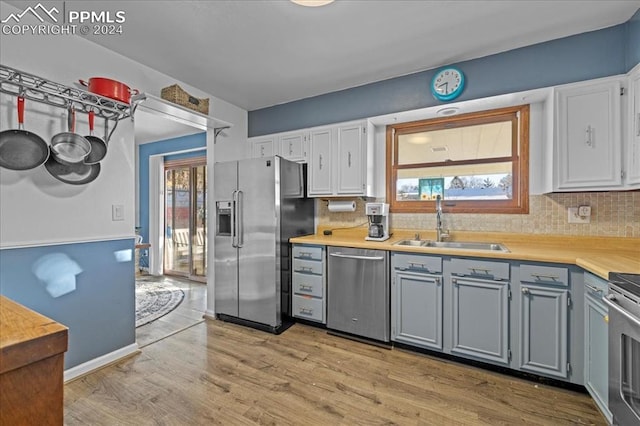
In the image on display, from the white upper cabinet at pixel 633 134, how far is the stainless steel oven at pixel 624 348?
0.93m

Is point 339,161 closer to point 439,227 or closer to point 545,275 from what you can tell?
point 439,227

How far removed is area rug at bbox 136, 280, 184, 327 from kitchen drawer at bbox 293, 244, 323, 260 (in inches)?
71.7

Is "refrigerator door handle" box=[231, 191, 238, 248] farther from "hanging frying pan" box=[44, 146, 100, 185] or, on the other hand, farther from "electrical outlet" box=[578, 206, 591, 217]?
"electrical outlet" box=[578, 206, 591, 217]

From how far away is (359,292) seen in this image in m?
2.72

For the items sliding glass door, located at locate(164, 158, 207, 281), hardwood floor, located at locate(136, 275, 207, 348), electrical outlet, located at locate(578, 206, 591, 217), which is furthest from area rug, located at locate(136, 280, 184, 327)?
electrical outlet, located at locate(578, 206, 591, 217)

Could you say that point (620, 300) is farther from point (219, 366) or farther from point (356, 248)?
point (219, 366)

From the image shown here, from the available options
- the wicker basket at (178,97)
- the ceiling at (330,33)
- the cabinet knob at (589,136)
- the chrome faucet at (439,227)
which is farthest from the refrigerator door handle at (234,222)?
the cabinet knob at (589,136)

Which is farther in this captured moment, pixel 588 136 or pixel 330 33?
pixel 330 33

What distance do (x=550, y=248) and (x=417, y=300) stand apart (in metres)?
1.16

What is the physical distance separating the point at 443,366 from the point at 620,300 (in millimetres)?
1318

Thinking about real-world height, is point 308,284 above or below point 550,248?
below

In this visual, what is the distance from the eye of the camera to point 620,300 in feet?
4.56

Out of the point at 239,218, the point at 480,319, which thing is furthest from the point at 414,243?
the point at 239,218

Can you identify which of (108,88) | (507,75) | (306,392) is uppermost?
(507,75)
